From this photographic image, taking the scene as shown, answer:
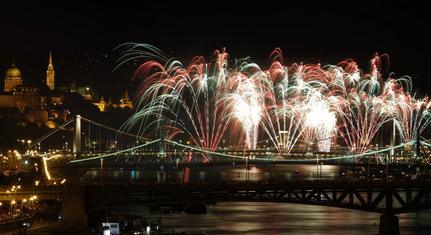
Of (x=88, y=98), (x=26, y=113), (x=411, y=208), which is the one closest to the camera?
(x=411, y=208)

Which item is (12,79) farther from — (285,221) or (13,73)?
(285,221)

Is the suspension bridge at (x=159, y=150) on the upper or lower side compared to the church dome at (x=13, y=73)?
lower

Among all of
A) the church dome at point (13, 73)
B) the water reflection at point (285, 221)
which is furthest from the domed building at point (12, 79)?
the water reflection at point (285, 221)

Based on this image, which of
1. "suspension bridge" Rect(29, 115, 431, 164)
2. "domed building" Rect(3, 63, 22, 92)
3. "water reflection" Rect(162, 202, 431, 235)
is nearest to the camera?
"water reflection" Rect(162, 202, 431, 235)

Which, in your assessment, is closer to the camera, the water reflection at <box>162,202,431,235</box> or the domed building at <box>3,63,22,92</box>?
the water reflection at <box>162,202,431,235</box>

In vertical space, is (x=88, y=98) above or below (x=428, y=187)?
above

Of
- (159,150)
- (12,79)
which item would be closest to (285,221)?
(159,150)

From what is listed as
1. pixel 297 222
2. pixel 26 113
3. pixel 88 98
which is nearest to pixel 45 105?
pixel 26 113

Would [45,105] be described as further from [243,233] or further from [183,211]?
[243,233]

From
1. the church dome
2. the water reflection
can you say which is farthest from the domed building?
the water reflection

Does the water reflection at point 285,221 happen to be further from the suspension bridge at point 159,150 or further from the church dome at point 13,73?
the church dome at point 13,73

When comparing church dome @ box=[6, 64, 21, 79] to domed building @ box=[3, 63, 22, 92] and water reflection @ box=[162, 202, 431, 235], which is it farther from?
water reflection @ box=[162, 202, 431, 235]
